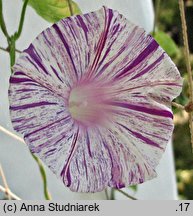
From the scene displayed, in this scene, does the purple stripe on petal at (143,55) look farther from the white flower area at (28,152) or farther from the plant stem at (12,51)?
the white flower area at (28,152)


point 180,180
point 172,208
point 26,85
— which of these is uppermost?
point 26,85

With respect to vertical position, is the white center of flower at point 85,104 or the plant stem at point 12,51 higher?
the plant stem at point 12,51

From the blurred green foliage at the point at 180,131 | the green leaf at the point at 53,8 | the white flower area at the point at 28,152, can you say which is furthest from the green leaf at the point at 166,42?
the blurred green foliage at the point at 180,131

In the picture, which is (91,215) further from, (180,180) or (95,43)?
(180,180)

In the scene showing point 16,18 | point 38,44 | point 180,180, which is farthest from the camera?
point 180,180

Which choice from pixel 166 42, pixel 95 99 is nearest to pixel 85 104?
pixel 95 99

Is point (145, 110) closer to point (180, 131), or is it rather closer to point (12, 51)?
point (12, 51)

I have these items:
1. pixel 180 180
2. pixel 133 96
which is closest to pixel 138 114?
pixel 133 96
